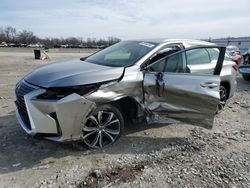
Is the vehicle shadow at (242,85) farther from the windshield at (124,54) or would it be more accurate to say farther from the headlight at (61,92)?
the headlight at (61,92)

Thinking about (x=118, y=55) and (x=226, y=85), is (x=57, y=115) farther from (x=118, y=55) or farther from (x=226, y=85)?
(x=226, y=85)

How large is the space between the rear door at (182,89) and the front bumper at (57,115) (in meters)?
1.05

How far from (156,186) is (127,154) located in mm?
876

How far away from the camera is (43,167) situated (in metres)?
3.49

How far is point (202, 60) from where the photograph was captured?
482cm

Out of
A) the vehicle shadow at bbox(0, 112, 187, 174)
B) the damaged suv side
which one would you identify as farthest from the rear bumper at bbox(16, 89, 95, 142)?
the vehicle shadow at bbox(0, 112, 187, 174)

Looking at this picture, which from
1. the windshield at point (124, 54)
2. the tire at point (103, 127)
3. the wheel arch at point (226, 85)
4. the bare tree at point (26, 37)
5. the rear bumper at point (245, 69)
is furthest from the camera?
the bare tree at point (26, 37)

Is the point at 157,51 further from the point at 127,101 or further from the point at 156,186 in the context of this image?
the point at 156,186

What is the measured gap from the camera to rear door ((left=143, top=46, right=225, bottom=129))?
161 inches

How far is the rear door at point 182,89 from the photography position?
13.4 feet

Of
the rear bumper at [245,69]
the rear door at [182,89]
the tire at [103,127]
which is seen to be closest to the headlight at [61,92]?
the tire at [103,127]

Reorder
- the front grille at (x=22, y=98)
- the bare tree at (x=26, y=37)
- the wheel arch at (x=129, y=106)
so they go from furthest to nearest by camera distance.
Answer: the bare tree at (x=26, y=37) < the wheel arch at (x=129, y=106) < the front grille at (x=22, y=98)

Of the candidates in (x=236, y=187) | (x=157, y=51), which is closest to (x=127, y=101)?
(x=157, y=51)

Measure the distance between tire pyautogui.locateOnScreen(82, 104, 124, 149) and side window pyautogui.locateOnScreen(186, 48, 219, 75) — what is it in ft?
5.02
